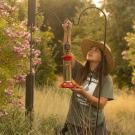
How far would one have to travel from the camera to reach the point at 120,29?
20.0 m

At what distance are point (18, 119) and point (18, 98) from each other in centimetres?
68

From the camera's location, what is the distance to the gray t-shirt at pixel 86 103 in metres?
5.31

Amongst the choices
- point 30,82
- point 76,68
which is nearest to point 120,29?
point 30,82

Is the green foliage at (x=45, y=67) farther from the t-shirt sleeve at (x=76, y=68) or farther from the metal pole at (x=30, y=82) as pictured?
the t-shirt sleeve at (x=76, y=68)

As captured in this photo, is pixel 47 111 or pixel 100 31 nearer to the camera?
pixel 47 111

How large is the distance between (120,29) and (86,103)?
1494cm

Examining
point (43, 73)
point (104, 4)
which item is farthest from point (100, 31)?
point (43, 73)

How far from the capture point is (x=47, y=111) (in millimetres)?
8789

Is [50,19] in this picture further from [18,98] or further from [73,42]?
[18,98]

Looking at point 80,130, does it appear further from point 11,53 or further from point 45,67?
point 45,67

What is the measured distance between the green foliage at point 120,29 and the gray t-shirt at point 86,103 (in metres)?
14.2

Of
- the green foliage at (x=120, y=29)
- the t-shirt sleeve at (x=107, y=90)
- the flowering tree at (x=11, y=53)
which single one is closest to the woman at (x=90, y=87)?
the t-shirt sleeve at (x=107, y=90)

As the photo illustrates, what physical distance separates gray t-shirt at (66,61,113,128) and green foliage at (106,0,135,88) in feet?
46.4

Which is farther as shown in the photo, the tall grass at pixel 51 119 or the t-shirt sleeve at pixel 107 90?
the tall grass at pixel 51 119
